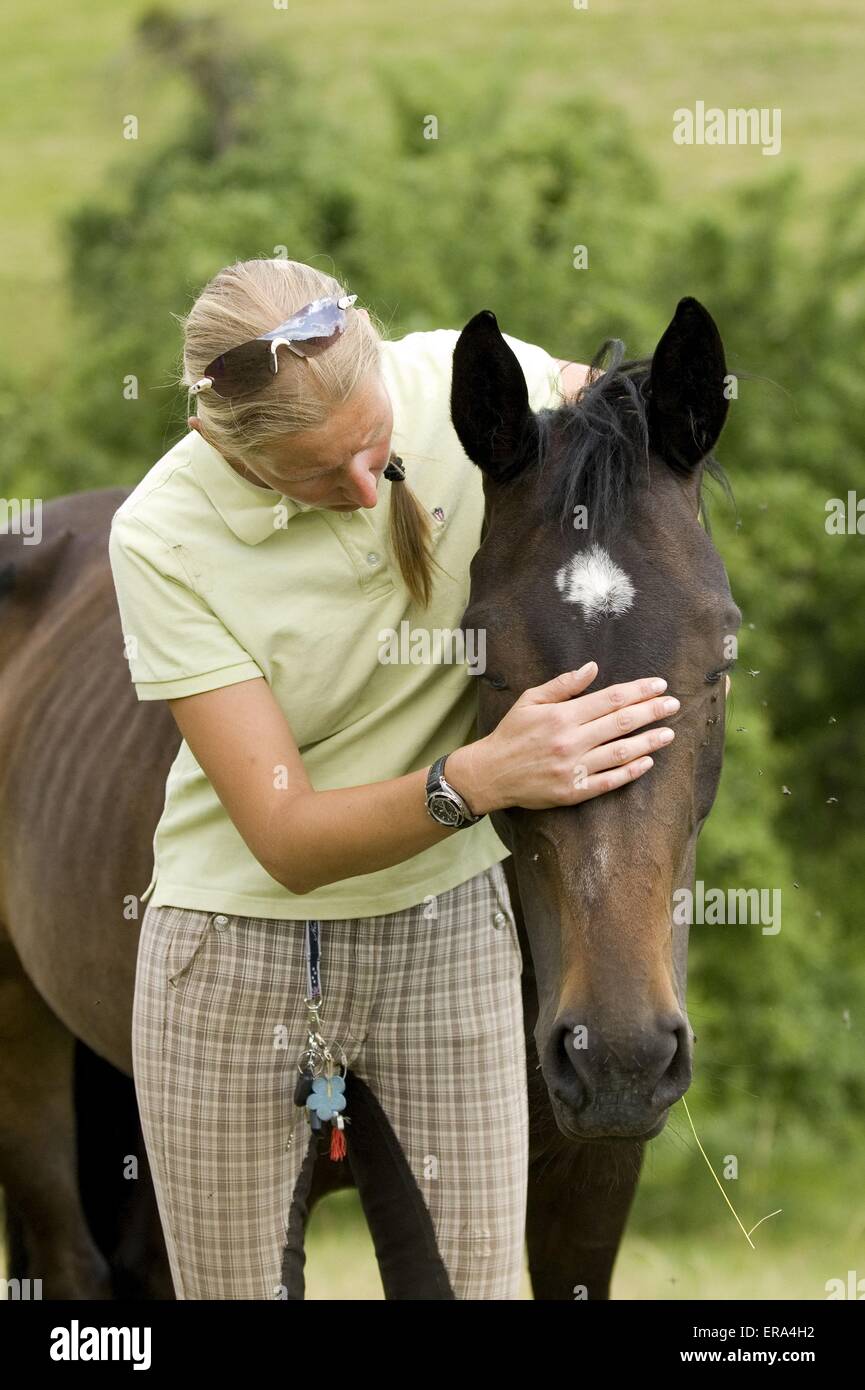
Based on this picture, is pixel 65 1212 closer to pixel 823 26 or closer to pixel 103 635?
pixel 103 635

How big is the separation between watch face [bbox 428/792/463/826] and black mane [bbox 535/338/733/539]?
473mm

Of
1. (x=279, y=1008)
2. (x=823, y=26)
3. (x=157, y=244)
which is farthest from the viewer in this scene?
(x=823, y=26)


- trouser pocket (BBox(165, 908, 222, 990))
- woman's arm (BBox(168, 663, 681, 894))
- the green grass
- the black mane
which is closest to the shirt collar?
woman's arm (BBox(168, 663, 681, 894))

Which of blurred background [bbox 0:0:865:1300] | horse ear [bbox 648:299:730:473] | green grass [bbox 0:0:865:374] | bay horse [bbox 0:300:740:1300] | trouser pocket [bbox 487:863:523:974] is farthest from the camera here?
green grass [bbox 0:0:865:374]

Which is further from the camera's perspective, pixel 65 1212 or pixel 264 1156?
pixel 65 1212

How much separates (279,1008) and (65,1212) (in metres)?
2.08

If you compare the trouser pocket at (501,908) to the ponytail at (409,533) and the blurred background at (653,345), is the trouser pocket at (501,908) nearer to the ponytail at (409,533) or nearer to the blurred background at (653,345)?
the ponytail at (409,533)

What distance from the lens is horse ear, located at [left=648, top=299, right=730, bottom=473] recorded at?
93.4 inches

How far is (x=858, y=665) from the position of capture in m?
8.78

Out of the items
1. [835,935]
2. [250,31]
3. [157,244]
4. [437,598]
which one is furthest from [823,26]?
[437,598]

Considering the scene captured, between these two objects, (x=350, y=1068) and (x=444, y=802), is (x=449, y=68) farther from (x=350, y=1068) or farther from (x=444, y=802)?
(x=444, y=802)

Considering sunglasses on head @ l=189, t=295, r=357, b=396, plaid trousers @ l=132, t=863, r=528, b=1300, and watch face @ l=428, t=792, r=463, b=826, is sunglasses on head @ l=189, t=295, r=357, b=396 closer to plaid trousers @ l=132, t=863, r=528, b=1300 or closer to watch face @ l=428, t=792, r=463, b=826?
watch face @ l=428, t=792, r=463, b=826

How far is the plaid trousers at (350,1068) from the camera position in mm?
2566

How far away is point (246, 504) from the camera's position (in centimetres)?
248
